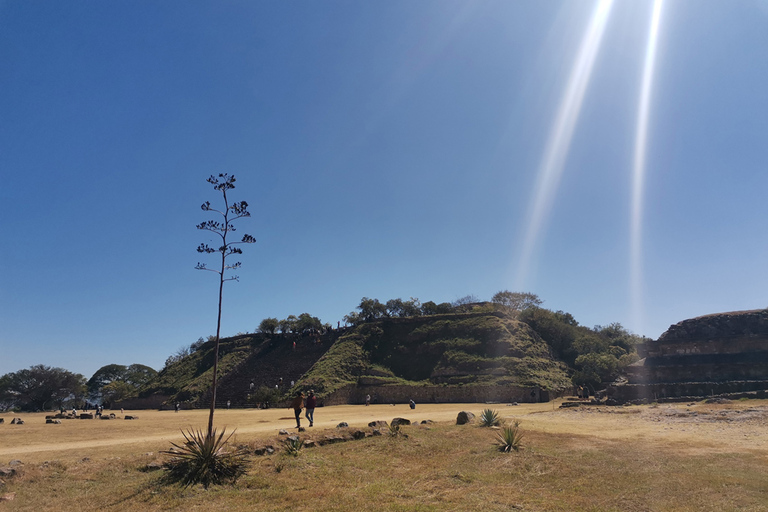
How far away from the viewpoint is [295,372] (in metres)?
59.7

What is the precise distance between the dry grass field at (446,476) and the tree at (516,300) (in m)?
72.1

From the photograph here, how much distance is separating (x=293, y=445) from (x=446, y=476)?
4759mm

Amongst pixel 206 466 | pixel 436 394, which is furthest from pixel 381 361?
pixel 206 466

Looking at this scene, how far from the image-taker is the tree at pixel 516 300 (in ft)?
283

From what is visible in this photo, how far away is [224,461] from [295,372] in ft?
171

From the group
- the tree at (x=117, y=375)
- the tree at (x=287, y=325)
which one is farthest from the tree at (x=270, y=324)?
the tree at (x=117, y=375)

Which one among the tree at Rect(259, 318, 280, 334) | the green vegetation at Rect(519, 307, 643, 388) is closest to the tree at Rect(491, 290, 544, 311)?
the green vegetation at Rect(519, 307, 643, 388)

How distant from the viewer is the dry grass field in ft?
25.5

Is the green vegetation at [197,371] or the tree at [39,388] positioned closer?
the green vegetation at [197,371]

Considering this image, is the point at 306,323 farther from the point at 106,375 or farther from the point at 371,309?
the point at 106,375

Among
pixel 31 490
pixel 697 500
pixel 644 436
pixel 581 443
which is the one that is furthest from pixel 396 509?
pixel 644 436

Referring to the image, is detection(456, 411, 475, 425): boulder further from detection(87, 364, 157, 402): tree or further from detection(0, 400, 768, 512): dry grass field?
detection(87, 364, 157, 402): tree

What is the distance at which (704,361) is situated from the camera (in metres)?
28.1

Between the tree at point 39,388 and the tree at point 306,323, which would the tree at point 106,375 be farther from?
the tree at point 306,323
